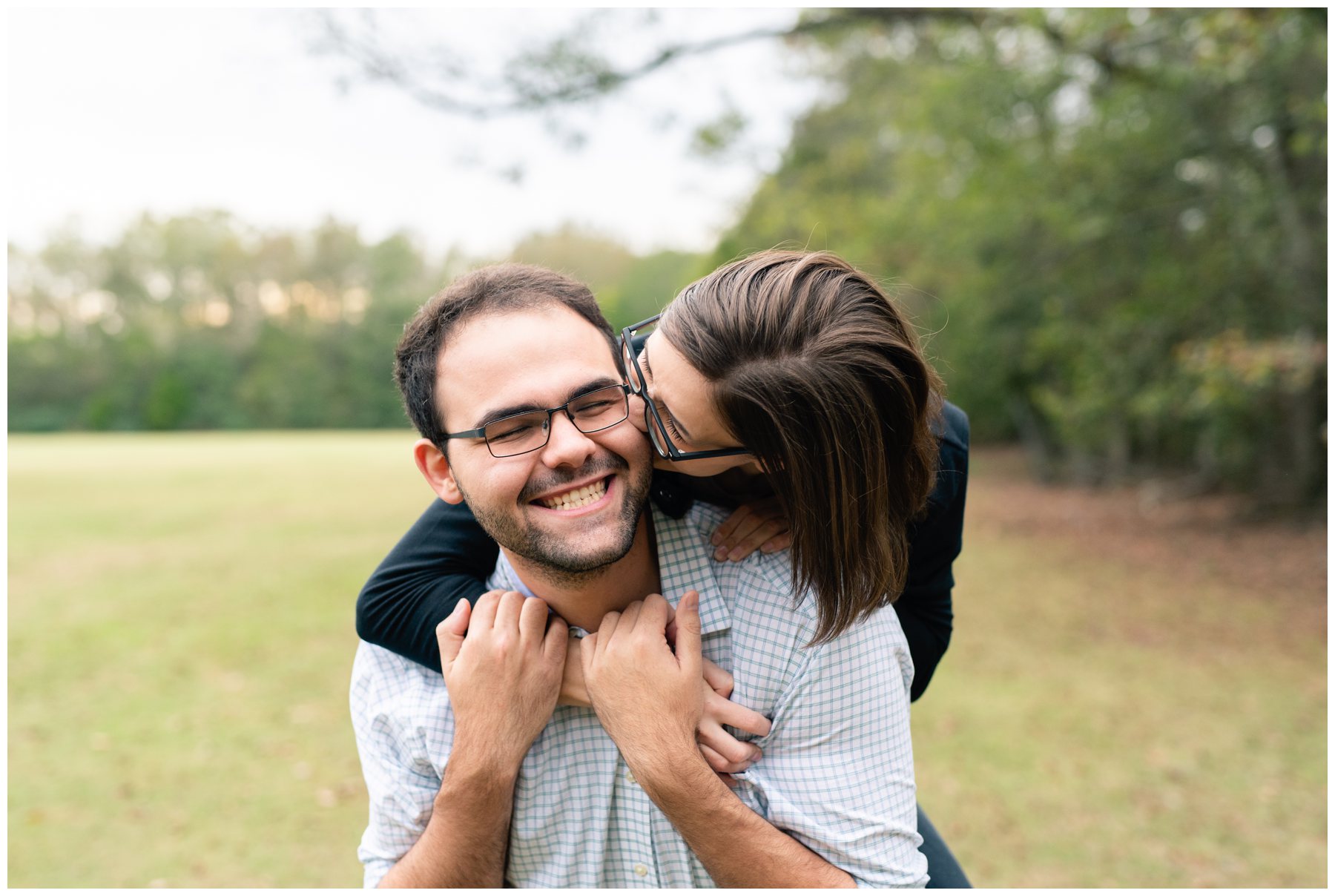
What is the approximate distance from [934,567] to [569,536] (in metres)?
0.91

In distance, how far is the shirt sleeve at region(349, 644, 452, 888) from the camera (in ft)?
6.44

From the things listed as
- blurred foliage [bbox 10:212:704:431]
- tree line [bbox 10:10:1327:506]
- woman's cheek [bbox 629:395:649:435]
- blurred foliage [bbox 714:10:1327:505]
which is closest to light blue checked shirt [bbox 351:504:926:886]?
woman's cheek [bbox 629:395:649:435]

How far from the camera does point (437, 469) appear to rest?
210cm

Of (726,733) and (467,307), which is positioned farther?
(467,307)

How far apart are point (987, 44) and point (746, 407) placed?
32.7ft

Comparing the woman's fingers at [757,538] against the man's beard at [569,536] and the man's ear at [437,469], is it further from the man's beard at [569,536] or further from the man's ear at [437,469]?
the man's ear at [437,469]

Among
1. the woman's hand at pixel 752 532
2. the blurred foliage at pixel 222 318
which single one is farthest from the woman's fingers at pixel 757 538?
the blurred foliage at pixel 222 318

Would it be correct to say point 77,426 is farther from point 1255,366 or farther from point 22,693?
point 1255,366

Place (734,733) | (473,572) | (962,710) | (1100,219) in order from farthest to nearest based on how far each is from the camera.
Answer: (1100,219)
(962,710)
(473,572)
(734,733)

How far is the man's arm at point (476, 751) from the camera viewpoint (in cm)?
184

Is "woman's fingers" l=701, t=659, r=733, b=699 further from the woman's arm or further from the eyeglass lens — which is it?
the eyeglass lens

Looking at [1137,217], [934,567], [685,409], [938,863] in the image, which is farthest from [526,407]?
[1137,217]

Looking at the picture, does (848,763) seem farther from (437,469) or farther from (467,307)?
(467,307)

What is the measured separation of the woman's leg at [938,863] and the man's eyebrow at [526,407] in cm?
118
